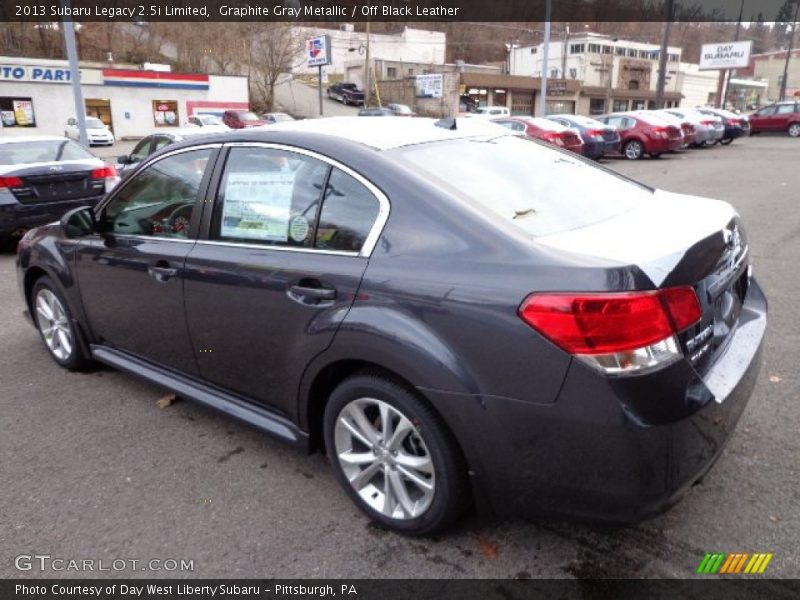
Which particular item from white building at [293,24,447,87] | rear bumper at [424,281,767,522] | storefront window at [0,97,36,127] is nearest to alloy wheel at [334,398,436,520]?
rear bumper at [424,281,767,522]

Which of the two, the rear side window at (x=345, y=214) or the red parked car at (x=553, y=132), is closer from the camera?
the rear side window at (x=345, y=214)

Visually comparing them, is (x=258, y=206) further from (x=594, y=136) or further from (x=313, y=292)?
(x=594, y=136)

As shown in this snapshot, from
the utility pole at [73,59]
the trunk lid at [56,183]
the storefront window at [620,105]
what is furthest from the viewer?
the storefront window at [620,105]

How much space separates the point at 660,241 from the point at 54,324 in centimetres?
395

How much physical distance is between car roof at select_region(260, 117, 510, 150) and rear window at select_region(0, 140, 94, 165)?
656 centimetres

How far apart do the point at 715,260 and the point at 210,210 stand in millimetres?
2251

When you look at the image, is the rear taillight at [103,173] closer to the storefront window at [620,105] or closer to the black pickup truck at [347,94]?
the black pickup truck at [347,94]

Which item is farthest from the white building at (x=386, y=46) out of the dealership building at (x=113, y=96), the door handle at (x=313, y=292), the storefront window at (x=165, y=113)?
the door handle at (x=313, y=292)

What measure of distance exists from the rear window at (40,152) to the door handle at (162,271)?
6146 millimetres

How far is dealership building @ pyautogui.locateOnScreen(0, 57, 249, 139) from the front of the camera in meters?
34.9

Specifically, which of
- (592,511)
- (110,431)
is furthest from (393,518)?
(110,431)

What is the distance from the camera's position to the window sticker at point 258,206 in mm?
2842

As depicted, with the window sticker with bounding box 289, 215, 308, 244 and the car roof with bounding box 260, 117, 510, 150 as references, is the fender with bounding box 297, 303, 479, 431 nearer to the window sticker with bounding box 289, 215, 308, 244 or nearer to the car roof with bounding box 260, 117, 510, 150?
the window sticker with bounding box 289, 215, 308, 244

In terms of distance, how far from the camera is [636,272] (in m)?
2.00
